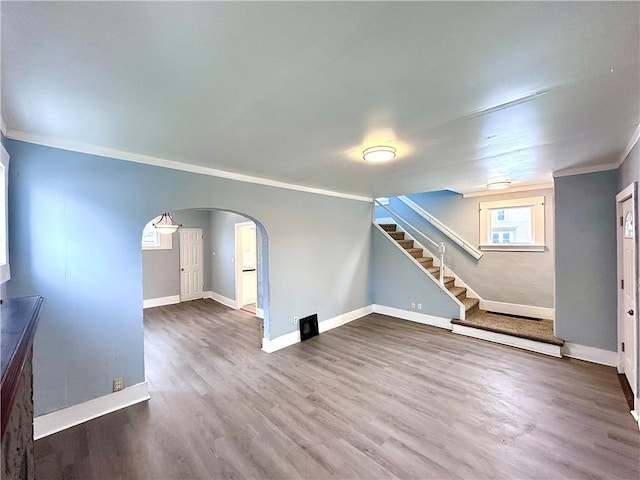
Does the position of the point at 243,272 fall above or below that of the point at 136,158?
below

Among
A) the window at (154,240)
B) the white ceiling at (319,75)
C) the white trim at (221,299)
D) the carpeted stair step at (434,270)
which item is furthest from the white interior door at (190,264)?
the carpeted stair step at (434,270)

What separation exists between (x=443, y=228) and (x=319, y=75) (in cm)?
538

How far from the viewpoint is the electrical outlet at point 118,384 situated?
2623 millimetres

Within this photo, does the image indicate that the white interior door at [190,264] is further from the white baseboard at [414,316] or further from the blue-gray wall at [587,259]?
the blue-gray wall at [587,259]

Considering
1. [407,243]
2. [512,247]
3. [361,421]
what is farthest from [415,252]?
[361,421]

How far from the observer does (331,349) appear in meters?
4.04

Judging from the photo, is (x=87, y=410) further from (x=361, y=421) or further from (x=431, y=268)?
(x=431, y=268)

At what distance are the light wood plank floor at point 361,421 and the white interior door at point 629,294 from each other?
283 millimetres

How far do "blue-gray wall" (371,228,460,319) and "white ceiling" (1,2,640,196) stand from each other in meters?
3.05

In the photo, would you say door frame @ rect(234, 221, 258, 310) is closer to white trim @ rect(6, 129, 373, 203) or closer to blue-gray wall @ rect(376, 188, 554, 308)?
white trim @ rect(6, 129, 373, 203)

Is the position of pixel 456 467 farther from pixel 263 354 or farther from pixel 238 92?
pixel 238 92

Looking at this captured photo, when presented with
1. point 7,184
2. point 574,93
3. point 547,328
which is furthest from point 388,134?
point 547,328

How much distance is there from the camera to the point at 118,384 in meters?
2.64

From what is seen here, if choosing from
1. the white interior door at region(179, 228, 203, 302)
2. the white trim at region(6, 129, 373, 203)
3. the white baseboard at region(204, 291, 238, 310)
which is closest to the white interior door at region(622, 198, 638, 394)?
the white trim at region(6, 129, 373, 203)
